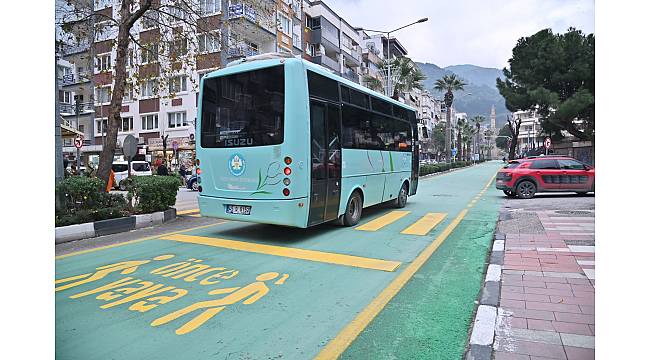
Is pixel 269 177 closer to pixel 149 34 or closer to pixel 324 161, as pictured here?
pixel 324 161

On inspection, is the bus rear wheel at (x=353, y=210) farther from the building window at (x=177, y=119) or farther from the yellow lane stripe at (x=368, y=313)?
the building window at (x=177, y=119)

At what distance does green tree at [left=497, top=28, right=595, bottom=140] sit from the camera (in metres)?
17.9

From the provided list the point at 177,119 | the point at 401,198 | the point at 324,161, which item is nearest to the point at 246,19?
the point at 324,161

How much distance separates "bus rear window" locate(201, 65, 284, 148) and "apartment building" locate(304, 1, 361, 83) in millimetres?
33368

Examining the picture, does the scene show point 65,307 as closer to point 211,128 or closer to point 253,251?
point 253,251

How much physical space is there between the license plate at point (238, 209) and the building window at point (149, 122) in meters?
32.1

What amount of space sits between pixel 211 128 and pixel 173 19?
5683 millimetres

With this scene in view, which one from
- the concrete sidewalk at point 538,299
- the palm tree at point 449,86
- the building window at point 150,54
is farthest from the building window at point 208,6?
the palm tree at point 449,86

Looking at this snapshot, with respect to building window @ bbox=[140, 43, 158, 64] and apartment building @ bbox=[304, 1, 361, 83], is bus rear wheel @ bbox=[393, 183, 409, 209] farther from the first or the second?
apartment building @ bbox=[304, 1, 361, 83]

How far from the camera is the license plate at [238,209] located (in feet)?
23.7

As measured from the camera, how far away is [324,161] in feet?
24.7

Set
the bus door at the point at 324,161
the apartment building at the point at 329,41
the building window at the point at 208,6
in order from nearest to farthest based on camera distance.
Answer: the bus door at the point at 324,161 → the building window at the point at 208,6 → the apartment building at the point at 329,41

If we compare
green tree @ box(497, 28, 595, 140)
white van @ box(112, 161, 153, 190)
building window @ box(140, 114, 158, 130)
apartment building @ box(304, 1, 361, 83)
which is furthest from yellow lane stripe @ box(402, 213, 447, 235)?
apartment building @ box(304, 1, 361, 83)

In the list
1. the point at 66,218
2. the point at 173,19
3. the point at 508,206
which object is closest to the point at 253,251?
the point at 66,218
